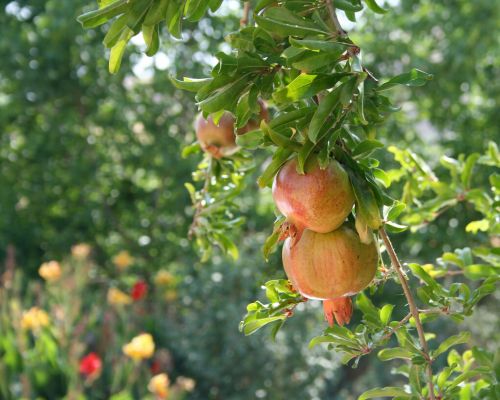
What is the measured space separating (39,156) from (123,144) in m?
0.54

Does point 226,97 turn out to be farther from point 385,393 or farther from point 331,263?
point 385,393

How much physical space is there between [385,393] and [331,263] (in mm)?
192

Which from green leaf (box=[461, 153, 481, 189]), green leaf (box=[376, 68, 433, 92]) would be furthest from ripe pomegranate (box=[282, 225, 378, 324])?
green leaf (box=[461, 153, 481, 189])

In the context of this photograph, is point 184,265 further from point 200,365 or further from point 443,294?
point 443,294

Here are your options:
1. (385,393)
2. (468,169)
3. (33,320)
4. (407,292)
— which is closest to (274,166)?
(407,292)

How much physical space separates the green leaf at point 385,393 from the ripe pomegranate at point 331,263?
15 cm

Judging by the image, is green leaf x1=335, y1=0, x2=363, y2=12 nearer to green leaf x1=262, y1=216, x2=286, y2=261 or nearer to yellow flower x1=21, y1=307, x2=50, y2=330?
green leaf x1=262, y1=216, x2=286, y2=261

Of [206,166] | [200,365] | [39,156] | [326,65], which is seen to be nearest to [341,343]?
[326,65]

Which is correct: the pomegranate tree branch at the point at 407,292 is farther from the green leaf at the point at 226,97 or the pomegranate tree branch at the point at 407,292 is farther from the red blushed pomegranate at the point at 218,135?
the red blushed pomegranate at the point at 218,135

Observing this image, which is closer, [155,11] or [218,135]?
[155,11]

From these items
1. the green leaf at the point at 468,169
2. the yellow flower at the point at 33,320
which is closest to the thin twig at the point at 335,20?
the green leaf at the point at 468,169

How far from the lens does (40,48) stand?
394 centimetres

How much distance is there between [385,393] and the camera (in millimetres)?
620

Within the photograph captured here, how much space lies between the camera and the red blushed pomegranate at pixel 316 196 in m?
0.49
